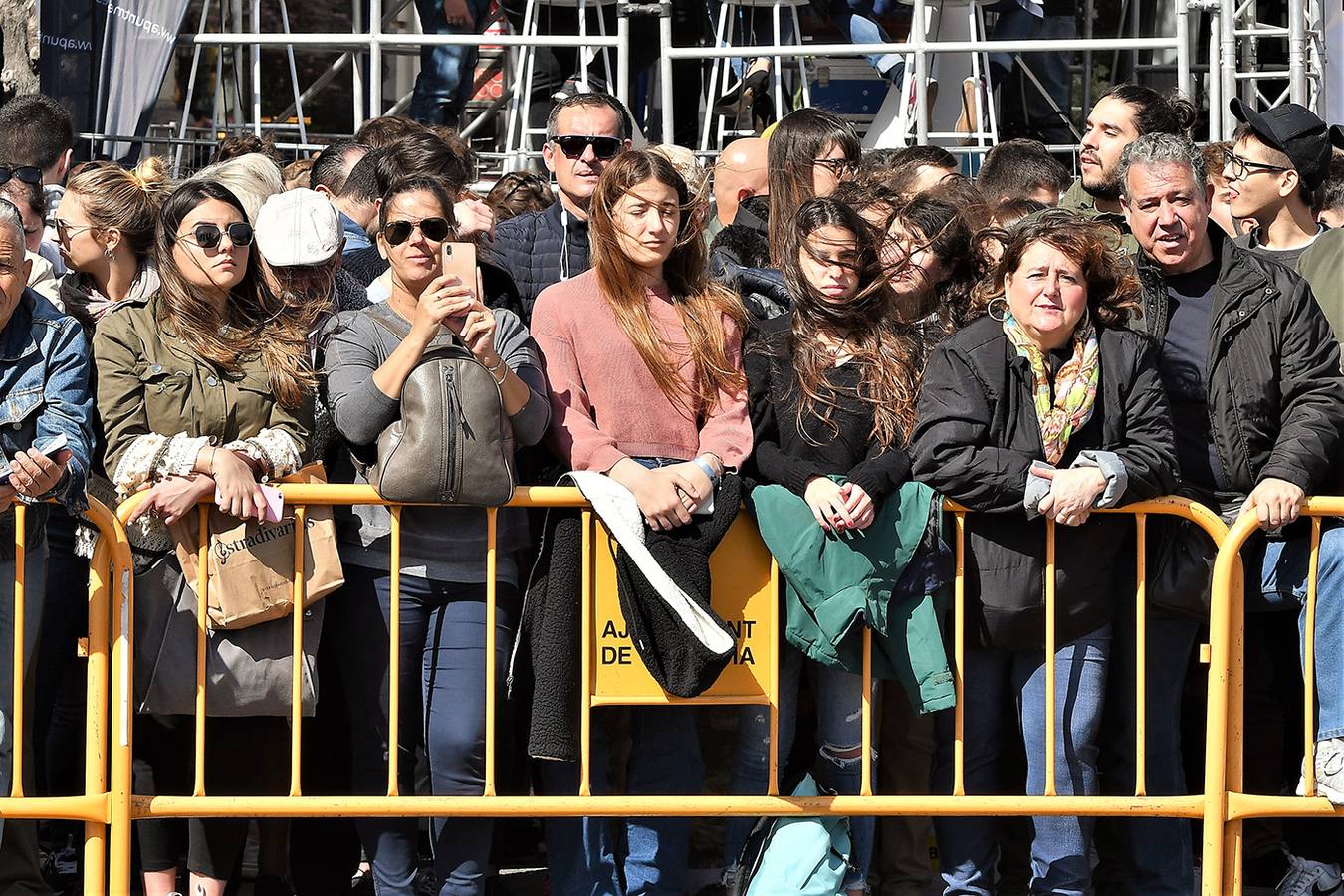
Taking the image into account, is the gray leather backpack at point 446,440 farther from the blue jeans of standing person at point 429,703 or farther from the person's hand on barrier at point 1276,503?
the person's hand on barrier at point 1276,503

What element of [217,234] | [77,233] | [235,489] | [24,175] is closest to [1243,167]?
[217,234]

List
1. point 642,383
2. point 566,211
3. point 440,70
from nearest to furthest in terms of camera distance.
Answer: point 642,383, point 566,211, point 440,70

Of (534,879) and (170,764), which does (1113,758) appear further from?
(170,764)

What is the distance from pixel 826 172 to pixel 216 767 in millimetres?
2604

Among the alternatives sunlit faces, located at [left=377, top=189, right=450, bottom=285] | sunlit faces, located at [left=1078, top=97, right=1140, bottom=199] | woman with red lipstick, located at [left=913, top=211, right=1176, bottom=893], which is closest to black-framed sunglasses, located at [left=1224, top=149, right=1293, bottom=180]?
sunlit faces, located at [left=1078, top=97, right=1140, bottom=199]

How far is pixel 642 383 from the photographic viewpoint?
4.69 meters

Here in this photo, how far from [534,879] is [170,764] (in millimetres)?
1524

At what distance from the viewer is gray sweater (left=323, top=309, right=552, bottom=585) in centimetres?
455

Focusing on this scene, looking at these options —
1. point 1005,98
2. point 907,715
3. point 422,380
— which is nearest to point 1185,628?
point 907,715

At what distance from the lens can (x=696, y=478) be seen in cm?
453

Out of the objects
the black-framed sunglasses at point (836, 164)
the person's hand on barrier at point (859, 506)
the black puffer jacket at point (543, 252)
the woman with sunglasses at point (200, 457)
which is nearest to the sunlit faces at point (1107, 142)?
the black-framed sunglasses at point (836, 164)

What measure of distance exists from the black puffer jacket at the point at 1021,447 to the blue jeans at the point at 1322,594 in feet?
1.51

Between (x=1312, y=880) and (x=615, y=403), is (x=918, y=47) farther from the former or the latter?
(x=1312, y=880)

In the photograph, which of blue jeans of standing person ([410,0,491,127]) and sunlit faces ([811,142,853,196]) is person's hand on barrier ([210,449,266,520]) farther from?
blue jeans of standing person ([410,0,491,127])
